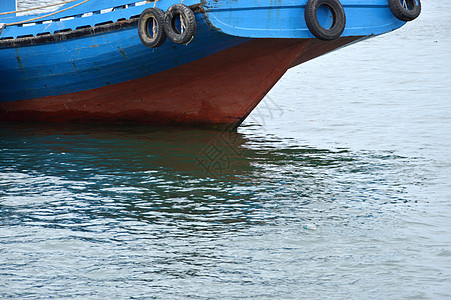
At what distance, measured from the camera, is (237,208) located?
24.1 ft

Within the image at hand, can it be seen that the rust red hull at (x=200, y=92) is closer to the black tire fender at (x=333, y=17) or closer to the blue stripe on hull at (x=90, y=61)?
the blue stripe on hull at (x=90, y=61)

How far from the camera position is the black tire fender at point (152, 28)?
9781 millimetres

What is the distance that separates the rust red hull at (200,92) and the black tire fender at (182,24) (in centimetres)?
96

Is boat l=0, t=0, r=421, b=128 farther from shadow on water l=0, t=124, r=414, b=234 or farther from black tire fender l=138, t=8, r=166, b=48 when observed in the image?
shadow on water l=0, t=124, r=414, b=234

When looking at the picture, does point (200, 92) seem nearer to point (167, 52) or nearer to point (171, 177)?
point (167, 52)

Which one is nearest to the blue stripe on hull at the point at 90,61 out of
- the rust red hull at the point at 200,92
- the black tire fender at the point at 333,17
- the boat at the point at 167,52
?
the boat at the point at 167,52

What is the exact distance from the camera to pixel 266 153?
1008 centimetres

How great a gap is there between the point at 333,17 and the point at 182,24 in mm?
2148

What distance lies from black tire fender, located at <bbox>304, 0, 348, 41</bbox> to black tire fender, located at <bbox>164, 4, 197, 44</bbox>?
1590 millimetres

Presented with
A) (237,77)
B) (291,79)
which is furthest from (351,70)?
(237,77)

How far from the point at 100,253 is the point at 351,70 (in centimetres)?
1469

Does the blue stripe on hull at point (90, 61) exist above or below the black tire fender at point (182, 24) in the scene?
below

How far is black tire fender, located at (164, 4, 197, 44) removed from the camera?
9445mm

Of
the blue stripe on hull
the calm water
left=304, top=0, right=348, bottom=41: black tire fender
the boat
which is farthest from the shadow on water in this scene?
left=304, top=0, right=348, bottom=41: black tire fender
